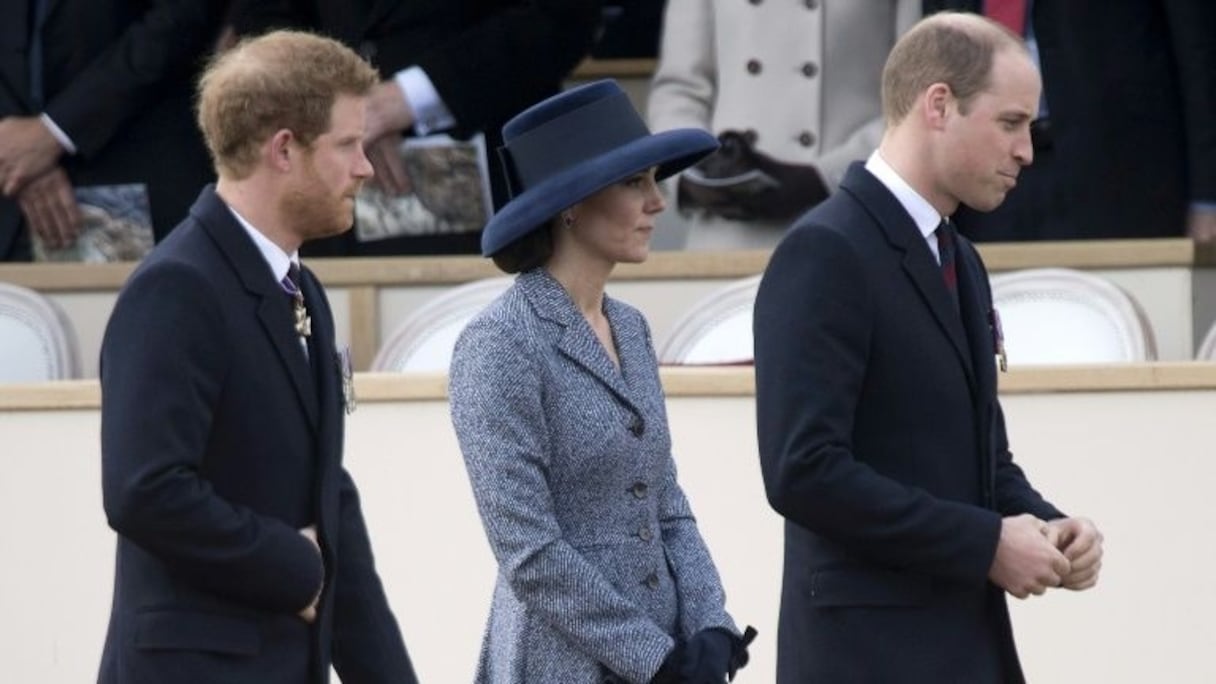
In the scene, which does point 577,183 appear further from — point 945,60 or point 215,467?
point 215,467

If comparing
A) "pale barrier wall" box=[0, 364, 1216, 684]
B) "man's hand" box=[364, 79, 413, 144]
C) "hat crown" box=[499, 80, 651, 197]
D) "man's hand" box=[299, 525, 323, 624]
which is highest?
"hat crown" box=[499, 80, 651, 197]

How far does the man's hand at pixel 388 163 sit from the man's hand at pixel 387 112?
1.0 inches

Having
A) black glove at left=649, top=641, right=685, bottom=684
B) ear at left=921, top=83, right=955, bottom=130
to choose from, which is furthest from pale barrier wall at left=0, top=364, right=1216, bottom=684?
black glove at left=649, top=641, right=685, bottom=684

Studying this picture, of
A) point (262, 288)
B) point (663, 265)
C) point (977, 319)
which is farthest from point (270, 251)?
point (663, 265)

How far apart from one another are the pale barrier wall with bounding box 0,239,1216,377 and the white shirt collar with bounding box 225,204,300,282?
283 centimetres

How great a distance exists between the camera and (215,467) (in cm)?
396

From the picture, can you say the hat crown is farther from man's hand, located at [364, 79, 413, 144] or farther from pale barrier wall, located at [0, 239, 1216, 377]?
man's hand, located at [364, 79, 413, 144]

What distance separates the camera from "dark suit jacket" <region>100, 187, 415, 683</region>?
12.6 ft

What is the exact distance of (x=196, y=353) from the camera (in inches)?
153

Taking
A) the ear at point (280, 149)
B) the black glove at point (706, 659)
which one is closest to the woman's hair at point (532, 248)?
the ear at point (280, 149)

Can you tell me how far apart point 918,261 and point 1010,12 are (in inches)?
111

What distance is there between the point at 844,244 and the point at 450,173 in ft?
10.1

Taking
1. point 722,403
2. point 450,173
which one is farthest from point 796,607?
point 450,173

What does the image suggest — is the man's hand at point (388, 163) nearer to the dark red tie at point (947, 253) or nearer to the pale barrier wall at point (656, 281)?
the pale barrier wall at point (656, 281)
